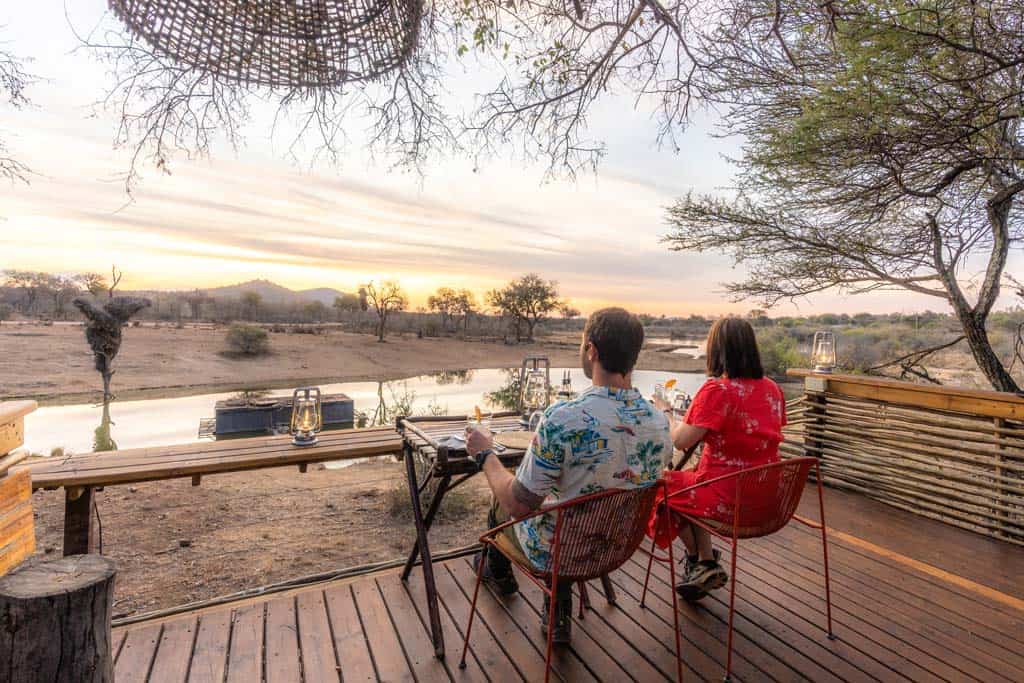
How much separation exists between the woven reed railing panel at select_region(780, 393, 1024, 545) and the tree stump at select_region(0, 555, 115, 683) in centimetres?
441

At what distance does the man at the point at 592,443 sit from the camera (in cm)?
145

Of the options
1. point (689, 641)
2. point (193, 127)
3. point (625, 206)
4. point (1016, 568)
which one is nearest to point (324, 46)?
point (193, 127)

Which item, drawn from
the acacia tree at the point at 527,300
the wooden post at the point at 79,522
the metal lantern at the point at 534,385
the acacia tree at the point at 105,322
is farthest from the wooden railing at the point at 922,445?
the acacia tree at the point at 527,300

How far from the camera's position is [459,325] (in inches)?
1208

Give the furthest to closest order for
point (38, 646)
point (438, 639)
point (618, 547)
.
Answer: point (438, 639)
point (618, 547)
point (38, 646)

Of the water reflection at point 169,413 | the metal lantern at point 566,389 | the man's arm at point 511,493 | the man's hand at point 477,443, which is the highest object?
the metal lantern at point 566,389

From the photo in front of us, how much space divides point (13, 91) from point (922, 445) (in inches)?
232

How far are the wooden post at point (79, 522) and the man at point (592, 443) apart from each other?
202 centimetres

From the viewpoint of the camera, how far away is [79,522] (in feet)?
7.72

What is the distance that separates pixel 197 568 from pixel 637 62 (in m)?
5.57

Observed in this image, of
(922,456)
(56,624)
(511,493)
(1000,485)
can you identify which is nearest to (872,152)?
(922,456)

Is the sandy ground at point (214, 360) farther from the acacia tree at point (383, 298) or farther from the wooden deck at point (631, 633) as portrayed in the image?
the wooden deck at point (631, 633)

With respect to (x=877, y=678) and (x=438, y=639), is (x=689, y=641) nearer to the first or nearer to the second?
Answer: (x=877, y=678)

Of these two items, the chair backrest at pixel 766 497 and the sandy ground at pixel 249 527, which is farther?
the sandy ground at pixel 249 527
